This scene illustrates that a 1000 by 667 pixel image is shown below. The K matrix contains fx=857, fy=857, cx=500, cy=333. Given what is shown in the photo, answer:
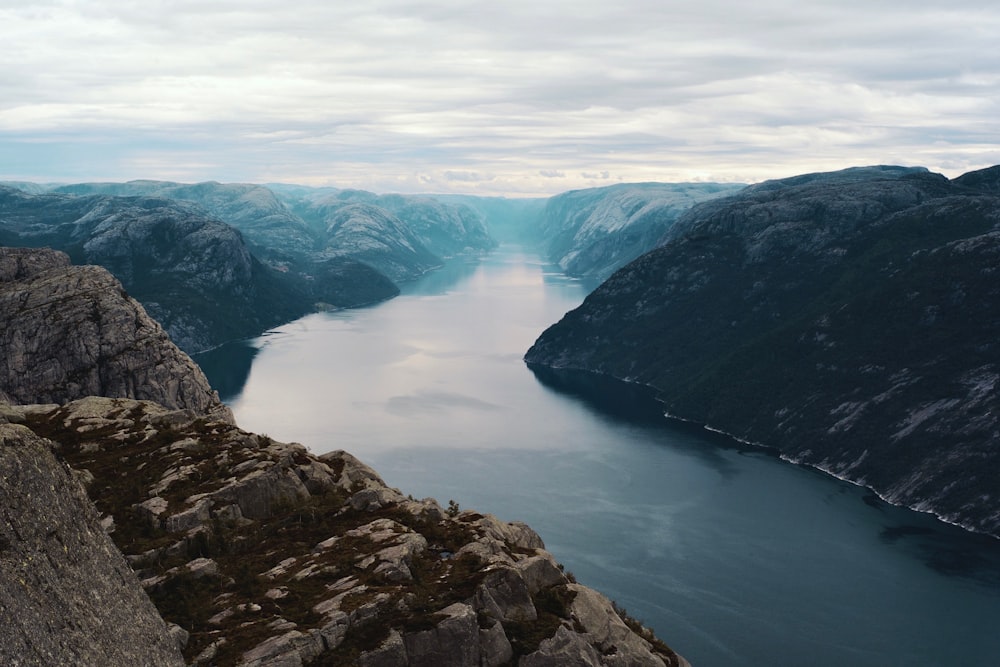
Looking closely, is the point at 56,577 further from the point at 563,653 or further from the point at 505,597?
the point at 563,653

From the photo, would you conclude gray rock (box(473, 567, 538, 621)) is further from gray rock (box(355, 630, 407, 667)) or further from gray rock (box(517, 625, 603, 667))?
gray rock (box(355, 630, 407, 667))

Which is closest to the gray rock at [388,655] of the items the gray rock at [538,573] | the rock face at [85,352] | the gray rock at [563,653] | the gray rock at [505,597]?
the gray rock at [505,597]

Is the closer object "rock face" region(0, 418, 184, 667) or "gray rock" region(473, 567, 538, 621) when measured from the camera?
"rock face" region(0, 418, 184, 667)

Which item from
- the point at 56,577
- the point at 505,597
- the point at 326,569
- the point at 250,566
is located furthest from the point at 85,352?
the point at 56,577

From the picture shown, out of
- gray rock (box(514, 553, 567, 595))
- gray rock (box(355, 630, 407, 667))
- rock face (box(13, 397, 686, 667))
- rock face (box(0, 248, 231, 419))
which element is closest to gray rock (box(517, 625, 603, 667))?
rock face (box(13, 397, 686, 667))

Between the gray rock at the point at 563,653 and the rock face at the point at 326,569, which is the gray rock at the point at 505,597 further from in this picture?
the gray rock at the point at 563,653
